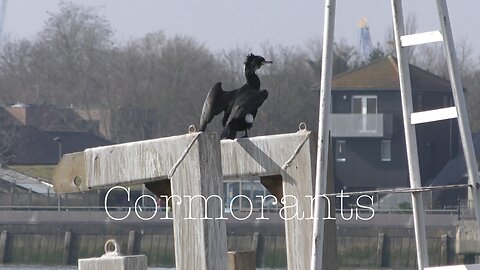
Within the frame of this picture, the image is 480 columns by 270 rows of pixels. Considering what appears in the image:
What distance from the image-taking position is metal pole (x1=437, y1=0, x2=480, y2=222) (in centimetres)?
753

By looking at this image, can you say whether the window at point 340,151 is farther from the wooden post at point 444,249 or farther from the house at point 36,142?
the wooden post at point 444,249

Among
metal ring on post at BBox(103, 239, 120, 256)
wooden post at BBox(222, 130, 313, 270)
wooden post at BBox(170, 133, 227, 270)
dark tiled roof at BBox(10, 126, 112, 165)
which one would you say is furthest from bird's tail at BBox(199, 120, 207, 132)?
dark tiled roof at BBox(10, 126, 112, 165)

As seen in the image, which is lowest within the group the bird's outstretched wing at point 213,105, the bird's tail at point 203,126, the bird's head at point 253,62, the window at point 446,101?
the bird's tail at point 203,126

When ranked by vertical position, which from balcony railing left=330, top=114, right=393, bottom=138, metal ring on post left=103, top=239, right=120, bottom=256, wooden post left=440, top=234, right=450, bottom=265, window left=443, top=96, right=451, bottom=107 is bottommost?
metal ring on post left=103, top=239, right=120, bottom=256

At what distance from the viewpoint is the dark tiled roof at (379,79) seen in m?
72.2

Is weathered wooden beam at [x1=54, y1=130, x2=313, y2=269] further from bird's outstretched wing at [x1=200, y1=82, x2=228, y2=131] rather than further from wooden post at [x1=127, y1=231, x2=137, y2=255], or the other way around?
wooden post at [x1=127, y1=231, x2=137, y2=255]

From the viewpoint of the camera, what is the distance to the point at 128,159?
28.5 ft

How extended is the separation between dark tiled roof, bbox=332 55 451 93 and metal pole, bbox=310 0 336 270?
63403 mm

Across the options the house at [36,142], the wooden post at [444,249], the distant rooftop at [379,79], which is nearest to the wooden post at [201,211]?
the wooden post at [444,249]

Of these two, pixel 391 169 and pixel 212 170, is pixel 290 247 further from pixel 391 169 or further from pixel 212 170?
pixel 391 169

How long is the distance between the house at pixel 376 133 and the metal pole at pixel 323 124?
6247 cm

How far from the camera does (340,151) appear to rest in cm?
7250

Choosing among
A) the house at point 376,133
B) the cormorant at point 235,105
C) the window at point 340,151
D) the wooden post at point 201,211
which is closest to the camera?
the wooden post at point 201,211

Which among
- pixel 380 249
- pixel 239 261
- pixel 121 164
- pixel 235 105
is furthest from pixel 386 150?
pixel 121 164
